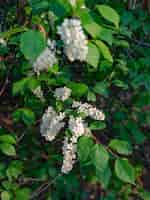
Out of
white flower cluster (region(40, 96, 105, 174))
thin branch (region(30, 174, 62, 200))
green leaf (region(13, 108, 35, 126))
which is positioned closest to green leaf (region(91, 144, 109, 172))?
white flower cluster (region(40, 96, 105, 174))

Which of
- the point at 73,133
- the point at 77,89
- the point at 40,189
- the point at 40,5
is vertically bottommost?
the point at 40,189

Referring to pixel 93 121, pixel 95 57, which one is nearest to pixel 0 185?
pixel 93 121

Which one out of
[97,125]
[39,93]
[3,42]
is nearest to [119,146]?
[97,125]

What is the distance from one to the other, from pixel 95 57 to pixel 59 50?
0.26 metres

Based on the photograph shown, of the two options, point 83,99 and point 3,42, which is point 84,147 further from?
point 3,42

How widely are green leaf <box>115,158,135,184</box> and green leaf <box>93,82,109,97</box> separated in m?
0.30

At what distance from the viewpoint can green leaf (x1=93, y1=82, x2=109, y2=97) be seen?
184cm

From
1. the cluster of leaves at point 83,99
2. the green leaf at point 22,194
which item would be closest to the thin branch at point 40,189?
the cluster of leaves at point 83,99

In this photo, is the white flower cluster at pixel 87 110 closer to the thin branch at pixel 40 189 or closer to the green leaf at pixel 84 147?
the green leaf at pixel 84 147

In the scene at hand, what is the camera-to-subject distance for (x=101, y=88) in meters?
1.86

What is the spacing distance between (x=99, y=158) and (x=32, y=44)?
50 cm

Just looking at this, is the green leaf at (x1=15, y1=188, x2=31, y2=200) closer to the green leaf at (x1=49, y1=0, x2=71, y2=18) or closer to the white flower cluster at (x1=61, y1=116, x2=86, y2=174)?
the white flower cluster at (x1=61, y1=116, x2=86, y2=174)

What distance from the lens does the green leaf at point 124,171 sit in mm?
1645

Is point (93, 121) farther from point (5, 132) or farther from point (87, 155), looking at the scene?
point (5, 132)
